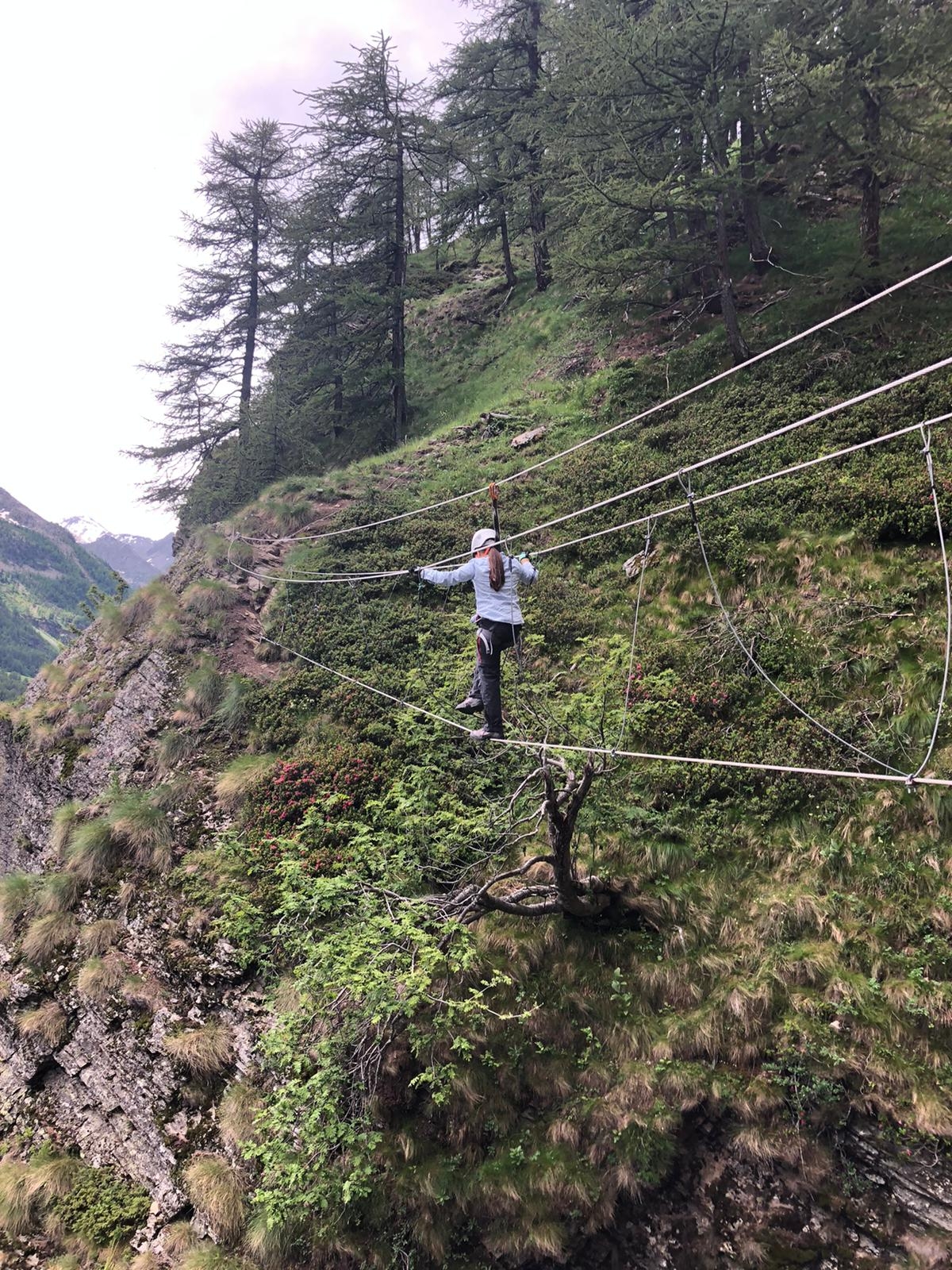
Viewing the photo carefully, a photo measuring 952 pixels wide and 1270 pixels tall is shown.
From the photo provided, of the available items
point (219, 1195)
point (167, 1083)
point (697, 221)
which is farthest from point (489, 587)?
point (697, 221)

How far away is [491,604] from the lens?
7.18 m

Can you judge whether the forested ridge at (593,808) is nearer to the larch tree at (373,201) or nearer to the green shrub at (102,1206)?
the green shrub at (102,1206)

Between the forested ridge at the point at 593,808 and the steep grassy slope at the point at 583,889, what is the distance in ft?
0.14

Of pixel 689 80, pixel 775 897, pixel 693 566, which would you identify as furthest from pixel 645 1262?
pixel 689 80

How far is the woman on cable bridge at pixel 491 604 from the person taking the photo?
7125mm

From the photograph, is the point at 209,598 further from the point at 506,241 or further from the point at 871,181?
the point at 506,241

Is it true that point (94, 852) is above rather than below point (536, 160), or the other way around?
below

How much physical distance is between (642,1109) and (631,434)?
12.0 metres

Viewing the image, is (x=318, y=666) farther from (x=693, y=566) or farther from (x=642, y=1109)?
(x=642, y=1109)

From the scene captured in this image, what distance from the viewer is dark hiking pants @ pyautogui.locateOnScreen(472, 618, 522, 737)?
718 cm

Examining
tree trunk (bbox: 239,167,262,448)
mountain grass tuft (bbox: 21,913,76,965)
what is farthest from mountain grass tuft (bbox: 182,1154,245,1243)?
tree trunk (bbox: 239,167,262,448)

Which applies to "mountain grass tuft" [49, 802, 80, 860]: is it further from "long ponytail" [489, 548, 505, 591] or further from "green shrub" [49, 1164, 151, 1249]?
"long ponytail" [489, 548, 505, 591]

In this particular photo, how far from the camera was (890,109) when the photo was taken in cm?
1221

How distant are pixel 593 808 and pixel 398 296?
67.9 feet
